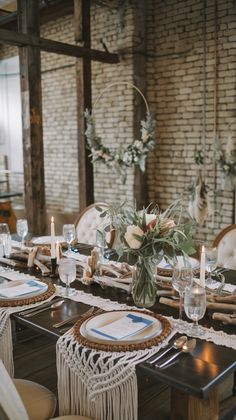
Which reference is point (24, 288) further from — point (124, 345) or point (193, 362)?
point (193, 362)

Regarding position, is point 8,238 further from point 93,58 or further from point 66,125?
point 66,125

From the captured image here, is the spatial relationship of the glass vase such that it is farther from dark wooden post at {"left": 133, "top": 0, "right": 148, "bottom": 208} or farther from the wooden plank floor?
dark wooden post at {"left": 133, "top": 0, "right": 148, "bottom": 208}

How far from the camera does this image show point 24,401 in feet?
5.32

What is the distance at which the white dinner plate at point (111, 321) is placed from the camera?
55.4 inches

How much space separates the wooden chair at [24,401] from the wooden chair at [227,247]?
138cm

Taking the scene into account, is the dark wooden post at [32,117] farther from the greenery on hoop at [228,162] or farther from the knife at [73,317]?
the knife at [73,317]

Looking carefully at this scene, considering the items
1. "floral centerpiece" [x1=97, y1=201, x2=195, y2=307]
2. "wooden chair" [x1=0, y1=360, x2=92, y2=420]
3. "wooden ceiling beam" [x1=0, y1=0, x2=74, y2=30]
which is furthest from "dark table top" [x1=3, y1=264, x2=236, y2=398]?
"wooden ceiling beam" [x1=0, y1=0, x2=74, y2=30]

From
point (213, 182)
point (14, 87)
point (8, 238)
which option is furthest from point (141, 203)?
point (14, 87)

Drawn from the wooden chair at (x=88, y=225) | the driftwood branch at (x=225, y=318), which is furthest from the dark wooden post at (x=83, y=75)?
the driftwood branch at (x=225, y=318)

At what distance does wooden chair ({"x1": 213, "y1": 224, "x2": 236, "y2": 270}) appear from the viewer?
262 cm

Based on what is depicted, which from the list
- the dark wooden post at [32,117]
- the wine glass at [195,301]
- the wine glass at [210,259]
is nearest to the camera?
the wine glass at [195,301]

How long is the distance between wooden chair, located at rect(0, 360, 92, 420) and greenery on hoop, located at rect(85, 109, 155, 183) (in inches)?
117

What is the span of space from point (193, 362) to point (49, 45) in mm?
3682

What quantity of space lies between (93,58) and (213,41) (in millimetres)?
1266
